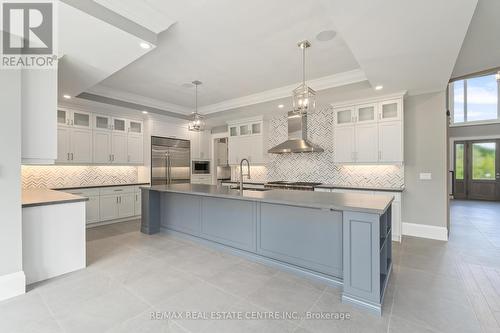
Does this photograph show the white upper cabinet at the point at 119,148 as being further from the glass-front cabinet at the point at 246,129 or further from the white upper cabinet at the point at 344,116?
the white upper cabinet at the point at 344,116

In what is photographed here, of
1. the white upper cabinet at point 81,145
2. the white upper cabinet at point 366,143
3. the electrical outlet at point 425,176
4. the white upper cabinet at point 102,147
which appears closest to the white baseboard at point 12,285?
the white upper cabinet at point 81,145

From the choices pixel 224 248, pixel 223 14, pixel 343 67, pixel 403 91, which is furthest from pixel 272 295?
pixel 403 91

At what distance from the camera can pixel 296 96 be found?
2.98m

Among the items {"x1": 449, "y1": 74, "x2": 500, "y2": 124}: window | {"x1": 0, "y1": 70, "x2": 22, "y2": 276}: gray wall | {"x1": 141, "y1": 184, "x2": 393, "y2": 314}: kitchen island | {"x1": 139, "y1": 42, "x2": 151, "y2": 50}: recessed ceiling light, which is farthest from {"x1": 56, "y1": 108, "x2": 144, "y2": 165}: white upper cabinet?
{"x1": 449, "y1": 74, "x2": 500, "y2": 124}: window

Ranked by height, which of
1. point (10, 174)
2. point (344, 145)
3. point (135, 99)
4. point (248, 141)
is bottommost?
point (10, 174)

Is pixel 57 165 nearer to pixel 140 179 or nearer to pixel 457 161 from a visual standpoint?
pixel 140 179

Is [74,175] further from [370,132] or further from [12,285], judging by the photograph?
[370,132]

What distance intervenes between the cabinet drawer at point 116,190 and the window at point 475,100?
11.5m

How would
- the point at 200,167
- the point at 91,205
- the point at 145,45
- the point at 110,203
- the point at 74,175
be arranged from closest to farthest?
the point at 145,45 < the point at 91,205 < the point at 74,175 < the point at 110,203 < the point at 200,167

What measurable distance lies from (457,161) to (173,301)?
11.5 metres

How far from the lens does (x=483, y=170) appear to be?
8922 mm

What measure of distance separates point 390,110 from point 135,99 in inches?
210

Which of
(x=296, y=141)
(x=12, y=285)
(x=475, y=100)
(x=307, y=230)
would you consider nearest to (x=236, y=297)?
(x=307, y=230)

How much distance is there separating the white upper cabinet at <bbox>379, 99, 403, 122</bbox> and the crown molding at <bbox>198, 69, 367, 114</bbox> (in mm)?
852
